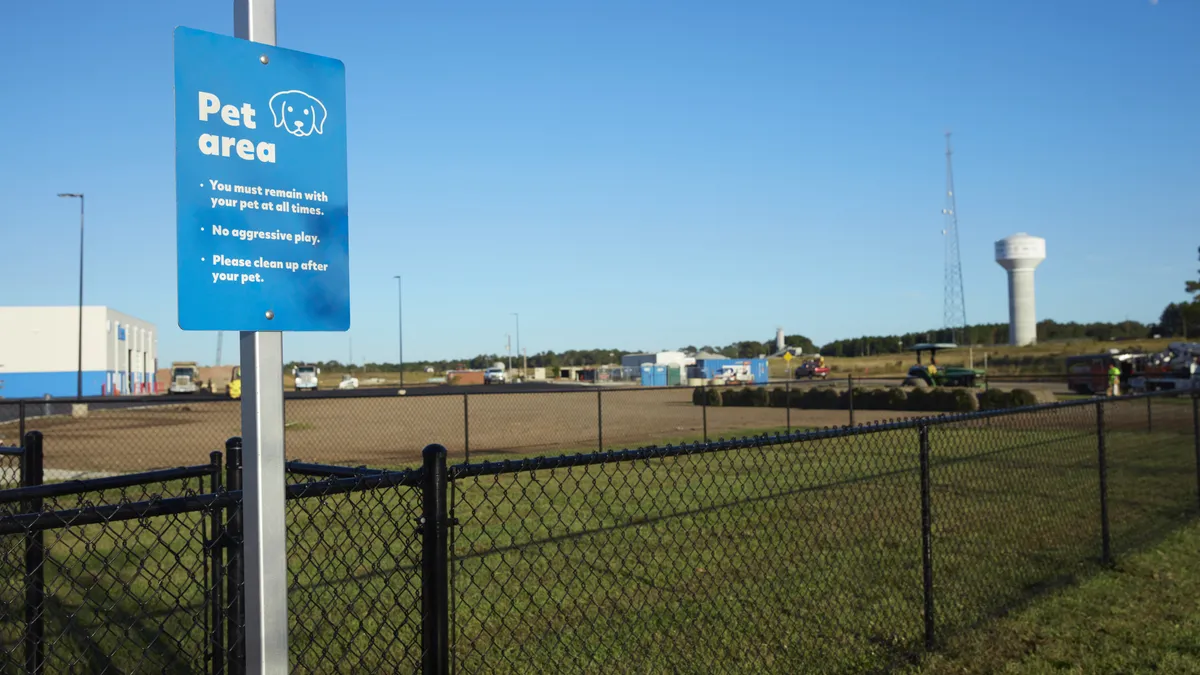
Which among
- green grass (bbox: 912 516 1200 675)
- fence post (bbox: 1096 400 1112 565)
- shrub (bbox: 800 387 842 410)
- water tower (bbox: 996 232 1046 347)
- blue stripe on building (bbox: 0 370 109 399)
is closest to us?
green grass (bbox: 912 516 1200 675)

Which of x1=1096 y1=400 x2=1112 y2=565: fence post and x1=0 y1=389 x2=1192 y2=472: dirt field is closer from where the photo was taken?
x1=1096 y1=400 x2=1112 y2=565: fence post

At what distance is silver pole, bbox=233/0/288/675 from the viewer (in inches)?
85.4

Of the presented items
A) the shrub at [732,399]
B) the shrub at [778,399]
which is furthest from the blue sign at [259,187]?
the shrub at [732,399]

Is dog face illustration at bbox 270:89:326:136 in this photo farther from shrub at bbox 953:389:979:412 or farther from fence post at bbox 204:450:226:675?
shrub at bbox 953:389:979:412

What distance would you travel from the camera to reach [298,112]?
235 centimetres

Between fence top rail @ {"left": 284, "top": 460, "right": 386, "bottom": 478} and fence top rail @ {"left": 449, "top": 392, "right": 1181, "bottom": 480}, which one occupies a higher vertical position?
fence top rail @ {"left": 449, "top": 392, "right": 1181, "bottom": 480}

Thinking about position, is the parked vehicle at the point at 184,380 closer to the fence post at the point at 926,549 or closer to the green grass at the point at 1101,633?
the green grass at the point at 1101,633

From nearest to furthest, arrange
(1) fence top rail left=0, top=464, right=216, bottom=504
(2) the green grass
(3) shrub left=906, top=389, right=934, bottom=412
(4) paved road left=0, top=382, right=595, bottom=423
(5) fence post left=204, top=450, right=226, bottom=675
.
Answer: (1) fence top rail left=0, top=464, right=216, bottom=504 < (5) fence post left=204, top=450, right=226, bottom=675 < (2) the green grass < (4) paved road left=0, top=382, right=595, bottom=423 < (3) shrub left=906, top=389, right=934, bottom=412

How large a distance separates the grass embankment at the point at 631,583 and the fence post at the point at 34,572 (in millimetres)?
98

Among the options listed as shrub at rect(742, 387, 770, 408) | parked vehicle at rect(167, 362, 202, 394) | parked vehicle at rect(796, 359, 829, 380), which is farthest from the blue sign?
parked vehicle at rect(167, 362, 202, 394)

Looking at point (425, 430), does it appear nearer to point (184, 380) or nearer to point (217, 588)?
point (217, 588)

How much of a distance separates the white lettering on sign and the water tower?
383 feet

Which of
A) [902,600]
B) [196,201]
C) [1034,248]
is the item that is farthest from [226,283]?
[1034,248]

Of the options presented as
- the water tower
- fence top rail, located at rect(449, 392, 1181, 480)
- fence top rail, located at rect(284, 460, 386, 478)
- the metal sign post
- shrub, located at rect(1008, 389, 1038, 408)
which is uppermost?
the water tower
